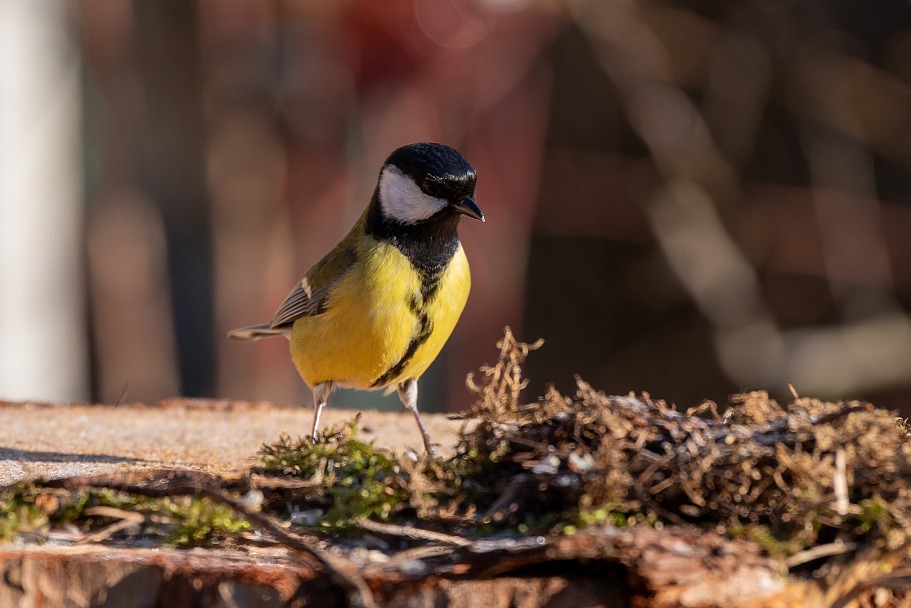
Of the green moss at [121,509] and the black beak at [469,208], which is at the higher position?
the black beak at [469,208]

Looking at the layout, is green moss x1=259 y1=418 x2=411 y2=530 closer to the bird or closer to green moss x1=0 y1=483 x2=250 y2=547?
green moss x1=0 y1=483 x2=250 y2=547

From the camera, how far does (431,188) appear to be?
12.2 ft

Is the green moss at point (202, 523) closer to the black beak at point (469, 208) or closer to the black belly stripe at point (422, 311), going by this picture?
the black belly stripe at point (422, 311)

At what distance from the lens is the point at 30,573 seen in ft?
6.97

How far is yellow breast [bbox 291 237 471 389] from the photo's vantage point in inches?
144

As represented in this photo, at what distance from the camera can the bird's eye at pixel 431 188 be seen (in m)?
3.71

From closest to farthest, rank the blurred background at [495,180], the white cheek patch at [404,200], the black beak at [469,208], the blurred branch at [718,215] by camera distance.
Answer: the black beak at [469,208] < the white cheek patch at [404,200] < the blurred background at [495,180] < the blurred branch at [718,215]

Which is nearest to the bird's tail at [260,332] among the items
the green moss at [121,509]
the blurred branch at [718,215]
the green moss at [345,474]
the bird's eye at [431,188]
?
the bird's eye at [431,188]

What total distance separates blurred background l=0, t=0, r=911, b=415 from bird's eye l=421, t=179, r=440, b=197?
441 centimetres

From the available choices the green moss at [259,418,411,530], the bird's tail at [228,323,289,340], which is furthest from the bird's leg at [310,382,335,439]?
the green moss at [259,418,411,530]

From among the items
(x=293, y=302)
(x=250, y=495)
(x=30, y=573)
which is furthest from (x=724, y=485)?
(x=293, y=302)

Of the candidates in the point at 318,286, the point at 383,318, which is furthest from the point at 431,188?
the point at 318,286

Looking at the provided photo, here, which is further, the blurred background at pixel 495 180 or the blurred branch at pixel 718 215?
the blurred branch at pixel 718 215

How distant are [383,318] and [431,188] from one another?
18.3 inches
